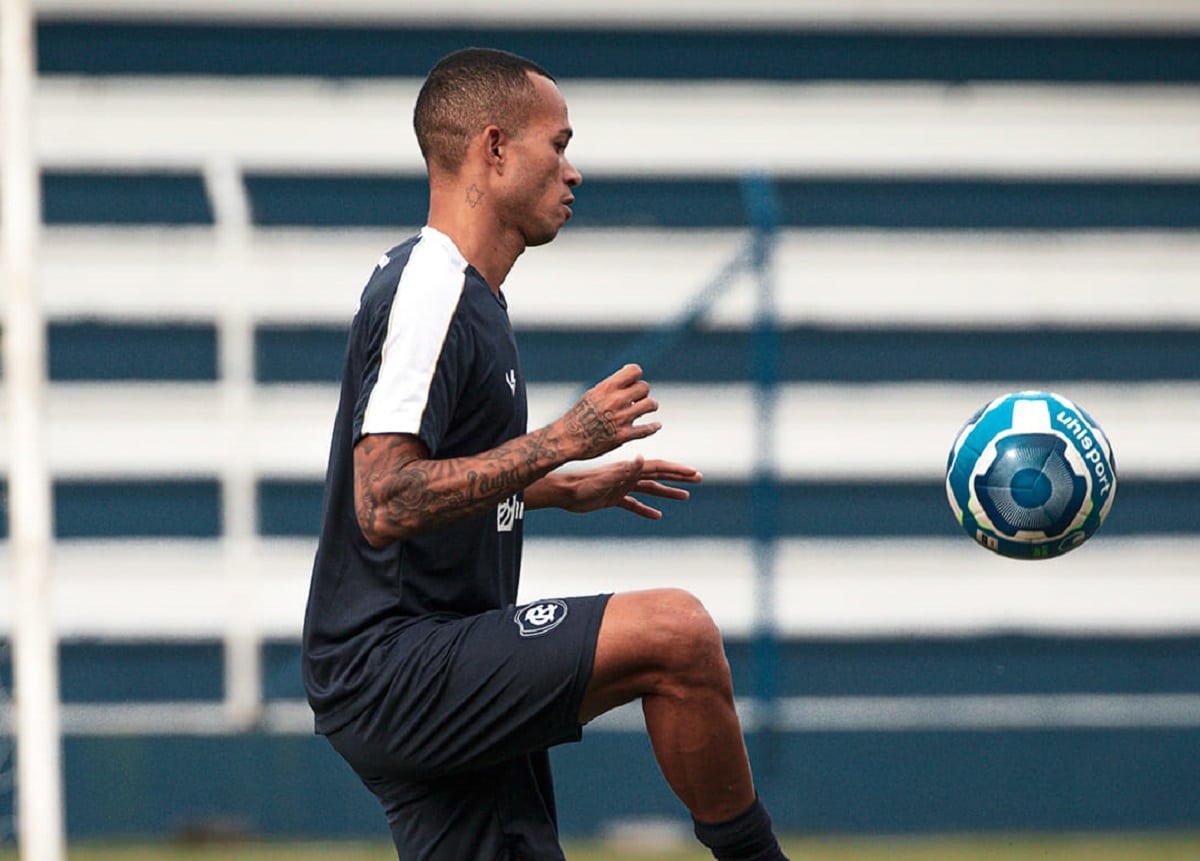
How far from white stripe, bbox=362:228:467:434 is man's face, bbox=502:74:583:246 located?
0.30 metres

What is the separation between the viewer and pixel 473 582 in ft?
13.0

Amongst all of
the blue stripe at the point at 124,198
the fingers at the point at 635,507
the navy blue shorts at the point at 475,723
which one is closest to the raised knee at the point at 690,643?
the navy blue shorts at the point at 475,723

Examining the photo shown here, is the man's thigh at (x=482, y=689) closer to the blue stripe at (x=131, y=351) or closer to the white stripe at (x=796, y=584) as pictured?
the white stripe at (x=796, y=584)

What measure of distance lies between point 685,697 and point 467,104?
1423 millimetres

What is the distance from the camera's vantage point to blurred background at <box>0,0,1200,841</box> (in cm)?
839

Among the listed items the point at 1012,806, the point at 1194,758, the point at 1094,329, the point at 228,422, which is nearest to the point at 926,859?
the point at 1012,806

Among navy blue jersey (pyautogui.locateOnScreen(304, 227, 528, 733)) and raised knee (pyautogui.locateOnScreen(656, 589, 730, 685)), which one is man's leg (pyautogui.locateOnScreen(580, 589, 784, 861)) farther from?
navy blue jersey (pyautogui.locateOnScreen(304, 227, 528, 733))

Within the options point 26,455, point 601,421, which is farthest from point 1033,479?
point 26,455

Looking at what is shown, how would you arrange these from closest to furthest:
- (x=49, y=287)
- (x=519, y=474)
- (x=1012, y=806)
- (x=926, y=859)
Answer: (x=519, y=474) → (x=926, y=859) → (x=1012, y=806) → (x=49, y=287)

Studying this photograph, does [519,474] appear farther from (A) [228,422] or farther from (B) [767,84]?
(B) [767,84]

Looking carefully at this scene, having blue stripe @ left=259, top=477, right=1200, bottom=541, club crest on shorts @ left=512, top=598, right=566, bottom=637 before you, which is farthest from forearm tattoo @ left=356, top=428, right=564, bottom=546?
blue stripe @ left=259, top=477, right=1200, bottom=541

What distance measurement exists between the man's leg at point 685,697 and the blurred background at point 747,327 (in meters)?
4.36

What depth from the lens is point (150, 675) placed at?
850cm

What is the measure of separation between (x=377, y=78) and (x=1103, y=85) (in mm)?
3609
